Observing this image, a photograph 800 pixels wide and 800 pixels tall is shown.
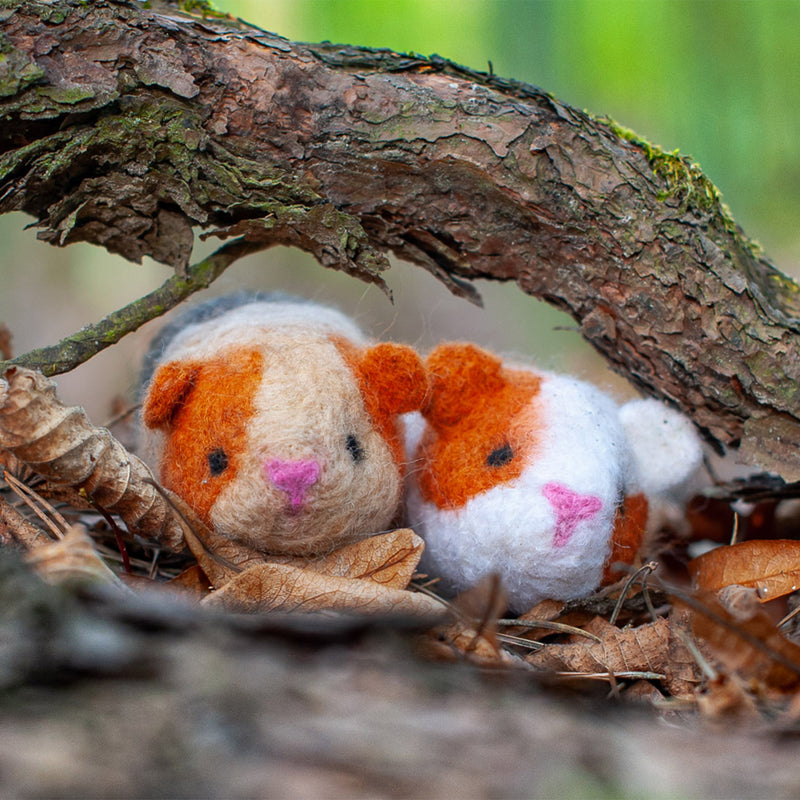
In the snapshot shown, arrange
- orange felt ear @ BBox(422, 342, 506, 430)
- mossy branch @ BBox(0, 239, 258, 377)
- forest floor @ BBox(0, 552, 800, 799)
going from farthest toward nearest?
1. orange felt ear @ BBox(422, 342, 506, 430)
2. mossy branch @ BBox(0, 239, 258, 377)
3. forest floor @ BBox(0, 552, 800, 799)

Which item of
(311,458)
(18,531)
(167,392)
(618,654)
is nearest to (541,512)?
(618,654)

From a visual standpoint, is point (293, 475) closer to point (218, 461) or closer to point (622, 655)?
point (218, 461)

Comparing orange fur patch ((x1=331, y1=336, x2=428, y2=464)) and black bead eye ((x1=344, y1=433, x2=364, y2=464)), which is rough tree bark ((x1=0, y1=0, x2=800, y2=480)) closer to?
orange fur patch ((x1=331, y1=336, x2=428, y2=464))

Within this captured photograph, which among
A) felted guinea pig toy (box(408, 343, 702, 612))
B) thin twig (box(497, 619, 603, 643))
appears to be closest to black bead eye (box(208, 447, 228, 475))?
felted guinea pig toy (box(408, 343, 702, 612))

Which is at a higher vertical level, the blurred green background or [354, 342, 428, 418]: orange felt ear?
the blurred green background

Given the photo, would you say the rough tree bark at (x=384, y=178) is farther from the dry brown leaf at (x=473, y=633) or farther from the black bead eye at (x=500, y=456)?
the dry brown leaf at (x=473, y=633)

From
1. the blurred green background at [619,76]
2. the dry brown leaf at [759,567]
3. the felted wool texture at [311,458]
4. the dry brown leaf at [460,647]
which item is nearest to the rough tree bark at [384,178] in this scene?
the dry brown leaf at [759,567]
